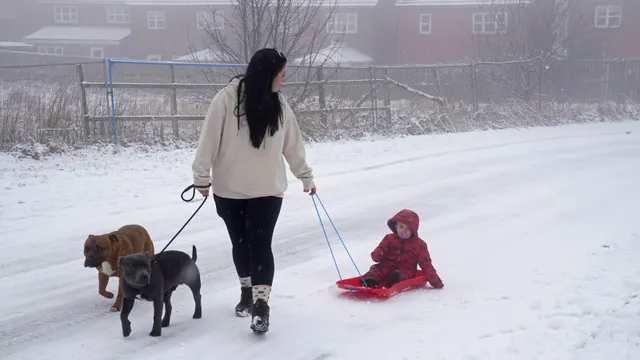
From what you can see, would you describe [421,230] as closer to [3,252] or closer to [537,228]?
[537,228]

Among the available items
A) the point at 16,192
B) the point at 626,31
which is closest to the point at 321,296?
the point at 16,192

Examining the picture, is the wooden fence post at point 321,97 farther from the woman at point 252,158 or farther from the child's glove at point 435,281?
the woman at point 252,158

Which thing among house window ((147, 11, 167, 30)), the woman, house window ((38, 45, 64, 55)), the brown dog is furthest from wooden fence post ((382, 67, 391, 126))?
house window ((38, 45, 64, 55))

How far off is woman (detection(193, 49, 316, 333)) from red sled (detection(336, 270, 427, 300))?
106cm

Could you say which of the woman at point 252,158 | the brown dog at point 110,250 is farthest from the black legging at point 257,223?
the brown dog at point 110,250

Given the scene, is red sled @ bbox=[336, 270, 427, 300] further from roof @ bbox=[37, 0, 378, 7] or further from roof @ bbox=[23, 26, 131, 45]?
roof @ bbox=[23, 26, 131, 45]

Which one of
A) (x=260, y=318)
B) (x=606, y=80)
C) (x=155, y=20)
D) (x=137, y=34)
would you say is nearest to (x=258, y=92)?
(x=260, y=318)

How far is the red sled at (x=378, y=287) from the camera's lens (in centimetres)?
546

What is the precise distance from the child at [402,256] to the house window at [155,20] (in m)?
54.4

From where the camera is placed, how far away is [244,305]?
5.09 metres

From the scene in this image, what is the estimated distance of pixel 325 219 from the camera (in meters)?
8.53

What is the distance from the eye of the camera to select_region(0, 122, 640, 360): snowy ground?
452cm

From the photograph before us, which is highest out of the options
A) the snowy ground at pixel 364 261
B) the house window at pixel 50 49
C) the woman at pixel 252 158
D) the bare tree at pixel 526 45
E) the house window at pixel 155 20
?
the house window at pixel 155 20

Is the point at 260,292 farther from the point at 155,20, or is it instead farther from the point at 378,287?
the point at 155,20
